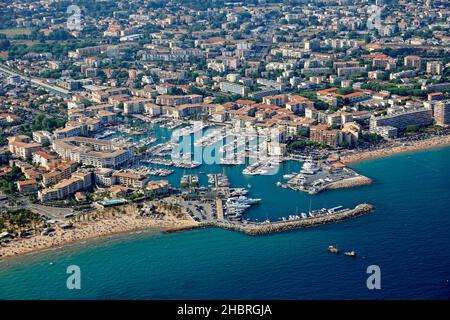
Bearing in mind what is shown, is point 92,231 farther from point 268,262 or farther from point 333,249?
point 333,249

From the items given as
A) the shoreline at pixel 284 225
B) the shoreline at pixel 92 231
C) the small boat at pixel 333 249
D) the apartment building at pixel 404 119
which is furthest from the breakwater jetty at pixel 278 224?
the apartment building at pixel 404 119

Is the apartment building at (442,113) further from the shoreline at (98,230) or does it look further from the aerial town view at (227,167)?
the shoreline at (98,230)

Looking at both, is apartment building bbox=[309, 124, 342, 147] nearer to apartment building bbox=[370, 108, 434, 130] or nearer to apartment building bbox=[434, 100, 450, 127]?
apartment building bbox=[370, 108, 434, 130]

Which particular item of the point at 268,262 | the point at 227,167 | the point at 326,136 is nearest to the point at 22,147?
the point at 227,167

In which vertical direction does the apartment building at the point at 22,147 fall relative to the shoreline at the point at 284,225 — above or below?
above

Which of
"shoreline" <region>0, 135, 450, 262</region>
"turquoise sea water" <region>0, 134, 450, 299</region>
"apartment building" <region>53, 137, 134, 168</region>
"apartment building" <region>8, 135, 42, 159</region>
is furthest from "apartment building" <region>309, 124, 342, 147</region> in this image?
"apartment building" <region>8, 135, 42, 159</region>

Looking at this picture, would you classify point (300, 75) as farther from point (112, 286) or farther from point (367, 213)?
point (112, 286)
